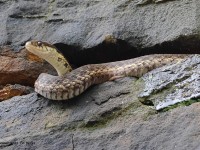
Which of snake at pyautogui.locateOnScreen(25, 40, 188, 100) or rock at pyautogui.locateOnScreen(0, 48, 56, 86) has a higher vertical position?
snake at pyautogui.locateOnScreen(25, 40, 188, 100)

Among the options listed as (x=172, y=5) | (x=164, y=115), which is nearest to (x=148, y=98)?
(x=164, y=115)

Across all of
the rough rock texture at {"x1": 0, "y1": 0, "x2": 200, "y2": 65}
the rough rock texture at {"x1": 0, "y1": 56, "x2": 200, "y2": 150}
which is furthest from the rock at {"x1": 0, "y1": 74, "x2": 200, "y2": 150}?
the rough rock texture at {"x1": 0, "y1": 0, "x2": 200, "y2": 65}

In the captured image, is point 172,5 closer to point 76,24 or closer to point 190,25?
point 190,25

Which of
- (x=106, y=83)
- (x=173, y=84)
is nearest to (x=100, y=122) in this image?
(x=106, y=83)

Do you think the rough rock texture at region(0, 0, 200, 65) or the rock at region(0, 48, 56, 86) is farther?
the rock at region(0, 48, 56, 86)

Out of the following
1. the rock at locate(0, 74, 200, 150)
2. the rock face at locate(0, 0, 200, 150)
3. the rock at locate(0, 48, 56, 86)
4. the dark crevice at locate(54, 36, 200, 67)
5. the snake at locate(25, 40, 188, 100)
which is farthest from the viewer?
the rock at locate(0, 48, 56, 86)

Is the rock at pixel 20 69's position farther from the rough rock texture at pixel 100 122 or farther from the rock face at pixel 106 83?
the rough rock texture at pixel 100 122

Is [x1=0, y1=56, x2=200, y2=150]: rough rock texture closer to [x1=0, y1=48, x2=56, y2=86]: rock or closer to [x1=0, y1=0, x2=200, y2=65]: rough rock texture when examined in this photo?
[x1=0, y1=48, x2=56, y2=86]: rock
